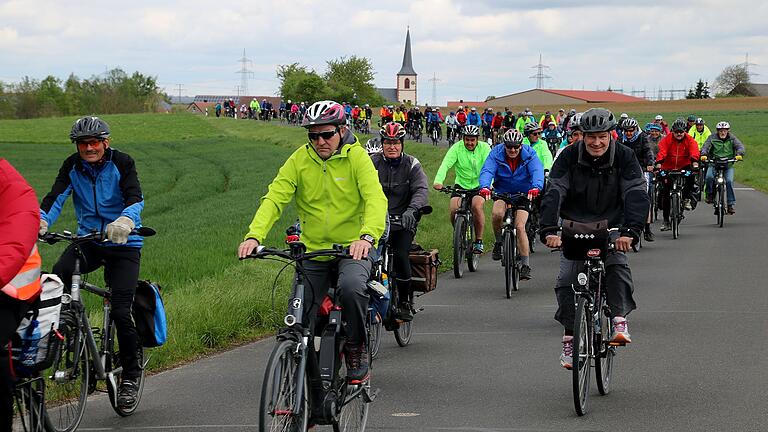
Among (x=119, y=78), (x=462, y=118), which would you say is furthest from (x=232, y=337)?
(x=119, y=78)

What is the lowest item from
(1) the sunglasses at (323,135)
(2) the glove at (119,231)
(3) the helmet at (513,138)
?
(2) the glove at (119,231)

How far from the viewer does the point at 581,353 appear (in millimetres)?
7395

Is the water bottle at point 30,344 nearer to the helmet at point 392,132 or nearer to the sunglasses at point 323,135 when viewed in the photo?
the sunglasses at point 323,135

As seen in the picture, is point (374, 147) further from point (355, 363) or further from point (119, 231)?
point (355, 363)

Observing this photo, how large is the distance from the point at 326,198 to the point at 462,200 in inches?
345

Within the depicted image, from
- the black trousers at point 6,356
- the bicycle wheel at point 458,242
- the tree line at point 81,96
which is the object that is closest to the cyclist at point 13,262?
the black trousers at point 6,356

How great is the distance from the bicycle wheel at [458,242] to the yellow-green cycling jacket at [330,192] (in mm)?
8140

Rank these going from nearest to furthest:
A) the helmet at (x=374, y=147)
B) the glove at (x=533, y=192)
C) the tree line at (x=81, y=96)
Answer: the helmet at (x=374, y=147) → the glove at (x=533, y=192) → the tree line at (x=81, y=96)

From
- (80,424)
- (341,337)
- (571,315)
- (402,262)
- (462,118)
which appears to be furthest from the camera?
(462,118)

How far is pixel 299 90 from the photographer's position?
137 meters

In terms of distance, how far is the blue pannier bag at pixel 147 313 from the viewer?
24.9 feet

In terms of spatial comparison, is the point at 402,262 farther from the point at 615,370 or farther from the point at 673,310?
the point at 673,310

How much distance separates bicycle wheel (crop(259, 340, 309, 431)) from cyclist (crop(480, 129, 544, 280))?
821cm

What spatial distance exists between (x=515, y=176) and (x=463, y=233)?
48.8 inches
